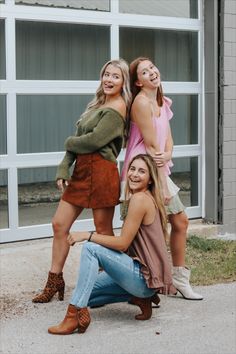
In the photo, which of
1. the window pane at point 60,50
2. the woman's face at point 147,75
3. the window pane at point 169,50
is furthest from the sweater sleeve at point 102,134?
the window pane at point 169,50

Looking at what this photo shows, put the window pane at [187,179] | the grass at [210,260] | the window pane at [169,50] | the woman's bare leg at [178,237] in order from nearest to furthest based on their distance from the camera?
1. the woman's bare leg at [178,237]
2. the grass at [210,260]
3. the window pane at [169,50]
4. the window pane at [187,179]

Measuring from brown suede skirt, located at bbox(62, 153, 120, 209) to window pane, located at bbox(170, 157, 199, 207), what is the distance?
9.14 feet

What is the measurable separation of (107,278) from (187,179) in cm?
316

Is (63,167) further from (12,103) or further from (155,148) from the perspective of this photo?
(12,103)

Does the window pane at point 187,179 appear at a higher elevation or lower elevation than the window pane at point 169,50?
lower

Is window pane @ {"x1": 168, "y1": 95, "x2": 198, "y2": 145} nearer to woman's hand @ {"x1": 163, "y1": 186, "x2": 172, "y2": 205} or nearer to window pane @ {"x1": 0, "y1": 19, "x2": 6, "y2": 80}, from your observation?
window pane @ {"x1": 0, "y1": 19, "x2": 6, "y2": 80}

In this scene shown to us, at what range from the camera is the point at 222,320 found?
5328mm

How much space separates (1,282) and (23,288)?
0.63 feet

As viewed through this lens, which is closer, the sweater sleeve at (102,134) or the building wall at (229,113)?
the sweater sleeve at (102,134)

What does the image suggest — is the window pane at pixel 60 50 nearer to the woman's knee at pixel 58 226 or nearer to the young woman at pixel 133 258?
the woman's knee at pixel 58 226

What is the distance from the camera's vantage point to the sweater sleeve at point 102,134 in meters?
5.38

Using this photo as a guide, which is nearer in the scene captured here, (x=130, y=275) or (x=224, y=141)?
(x=130, y=275)

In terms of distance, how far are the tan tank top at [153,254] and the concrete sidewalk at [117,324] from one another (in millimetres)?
311

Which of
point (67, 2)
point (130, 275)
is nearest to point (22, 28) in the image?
point (67, 2)
